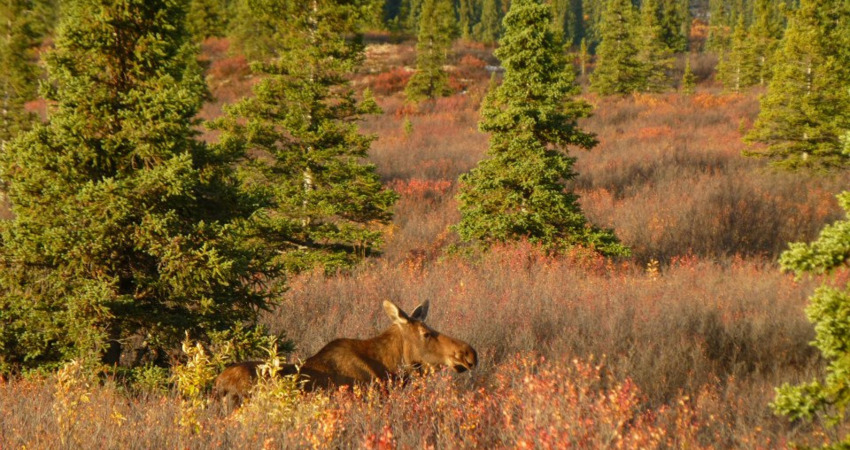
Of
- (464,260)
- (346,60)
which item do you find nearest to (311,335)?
(464,260)

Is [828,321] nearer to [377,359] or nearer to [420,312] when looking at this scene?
[420,312]

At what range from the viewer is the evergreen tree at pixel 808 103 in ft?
60.8

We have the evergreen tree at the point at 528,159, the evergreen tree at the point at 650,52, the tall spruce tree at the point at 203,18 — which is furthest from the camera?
the tall spruce tree at the point at 203,18

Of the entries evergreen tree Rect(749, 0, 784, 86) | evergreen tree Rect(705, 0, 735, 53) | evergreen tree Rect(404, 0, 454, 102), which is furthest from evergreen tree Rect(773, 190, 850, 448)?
evergreen tree Rect(705, 0, 735, 53)

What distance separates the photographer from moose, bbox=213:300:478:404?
4.61 m

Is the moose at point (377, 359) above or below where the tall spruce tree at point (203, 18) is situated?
below

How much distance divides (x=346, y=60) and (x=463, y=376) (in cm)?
794

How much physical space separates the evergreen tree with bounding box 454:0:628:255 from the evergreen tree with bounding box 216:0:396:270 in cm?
195

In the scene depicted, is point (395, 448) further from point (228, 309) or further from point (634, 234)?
point (634, 234)

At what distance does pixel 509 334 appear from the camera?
7016mm

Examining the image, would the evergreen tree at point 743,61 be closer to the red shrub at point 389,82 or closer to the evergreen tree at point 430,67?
the evergreen tree at point 430,67

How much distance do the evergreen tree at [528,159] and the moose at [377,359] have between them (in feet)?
20.5

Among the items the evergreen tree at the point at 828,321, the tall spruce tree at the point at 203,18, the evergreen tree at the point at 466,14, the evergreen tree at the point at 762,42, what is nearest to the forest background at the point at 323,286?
the evergreen tree at the point at 828,321

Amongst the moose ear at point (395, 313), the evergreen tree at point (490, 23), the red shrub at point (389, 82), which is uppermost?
the evergreen tree at point (490, 23)
